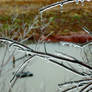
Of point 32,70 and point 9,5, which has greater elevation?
point 9,5

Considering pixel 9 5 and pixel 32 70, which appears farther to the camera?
pixel 9 5

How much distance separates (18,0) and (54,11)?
72.6 inches

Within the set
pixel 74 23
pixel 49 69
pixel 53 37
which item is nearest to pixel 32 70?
pixel 49 69

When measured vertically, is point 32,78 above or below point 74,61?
below

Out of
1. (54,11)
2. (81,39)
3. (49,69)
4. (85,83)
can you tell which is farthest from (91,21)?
(85,83)

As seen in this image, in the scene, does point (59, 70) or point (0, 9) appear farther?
point (0, 9)

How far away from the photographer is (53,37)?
27.5 ft

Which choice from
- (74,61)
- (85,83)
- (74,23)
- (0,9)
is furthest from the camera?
(0,9)

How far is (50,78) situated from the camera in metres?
4.46

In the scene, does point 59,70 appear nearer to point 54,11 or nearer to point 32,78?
point 32,78

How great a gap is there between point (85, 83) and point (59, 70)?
3.66m

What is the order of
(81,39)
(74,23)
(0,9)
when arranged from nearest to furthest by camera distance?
(81,39) → (74,23) → (0,9)

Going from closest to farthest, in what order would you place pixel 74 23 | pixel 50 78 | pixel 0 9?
pixel 50 78 < pixel 74 23 < pixel 0 9

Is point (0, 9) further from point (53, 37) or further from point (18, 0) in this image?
point (53, 37)
